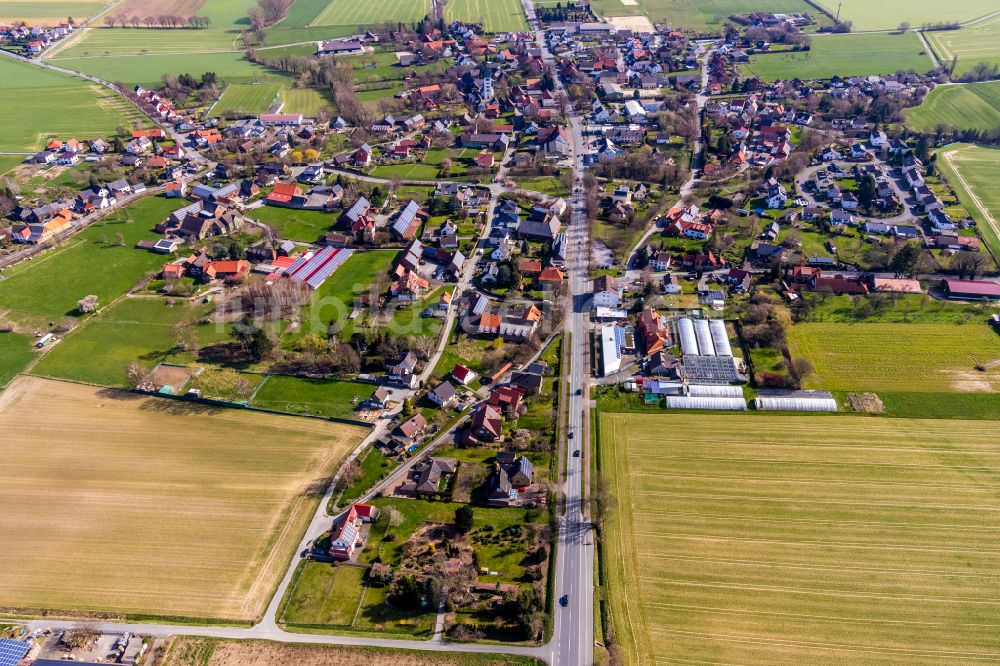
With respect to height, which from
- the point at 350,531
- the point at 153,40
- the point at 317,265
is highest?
the point at 153,40

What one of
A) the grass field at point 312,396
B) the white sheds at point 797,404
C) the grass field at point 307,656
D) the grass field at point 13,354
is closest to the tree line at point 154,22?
the grass field at point 13,354

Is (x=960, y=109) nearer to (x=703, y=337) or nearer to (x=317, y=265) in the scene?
(x=703, y=337)

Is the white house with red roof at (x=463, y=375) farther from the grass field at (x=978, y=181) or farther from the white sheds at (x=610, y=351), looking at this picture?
the grass field at (x=978, y=181)

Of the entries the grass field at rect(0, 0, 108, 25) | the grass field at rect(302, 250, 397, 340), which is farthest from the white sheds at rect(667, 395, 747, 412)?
the grass field at rect(0, 0, 108, 25)

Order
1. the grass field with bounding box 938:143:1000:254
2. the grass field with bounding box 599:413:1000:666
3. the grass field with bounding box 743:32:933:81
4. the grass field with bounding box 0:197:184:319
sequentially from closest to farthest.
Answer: the grass field with bounding box 599:413:1000:666, the grass field with bounding box 0:197:184:319, the grass field with bounding box 938:143:1000:254, the grass field with bounding box 743:32:933:81

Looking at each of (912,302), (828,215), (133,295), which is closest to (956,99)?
(828,215)

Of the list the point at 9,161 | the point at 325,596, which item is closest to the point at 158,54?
the point at 9,161

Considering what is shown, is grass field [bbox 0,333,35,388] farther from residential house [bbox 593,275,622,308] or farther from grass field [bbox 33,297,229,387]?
residential house [bbox 593,275,622,308]
